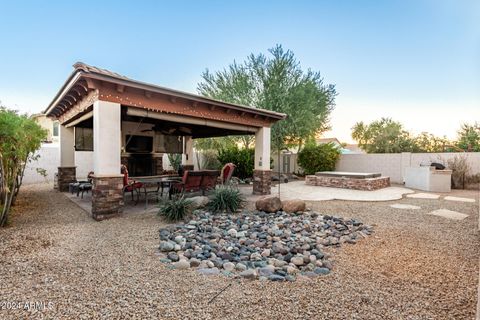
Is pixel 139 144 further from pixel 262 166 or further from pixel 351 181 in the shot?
pixel 351 181

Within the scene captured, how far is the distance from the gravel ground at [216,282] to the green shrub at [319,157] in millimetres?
10917

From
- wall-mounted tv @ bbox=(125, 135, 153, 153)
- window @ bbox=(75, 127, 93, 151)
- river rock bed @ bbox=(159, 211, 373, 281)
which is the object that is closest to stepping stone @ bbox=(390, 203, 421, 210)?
river rock bed @ bbox=(159, 211, 373, 281)

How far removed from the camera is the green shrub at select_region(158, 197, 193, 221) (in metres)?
5.74

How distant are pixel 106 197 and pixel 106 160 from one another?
865 millimetres

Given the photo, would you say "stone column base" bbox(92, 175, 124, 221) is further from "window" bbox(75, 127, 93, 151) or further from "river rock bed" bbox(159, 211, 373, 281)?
"window" bbox(75, 127, 93, 151)

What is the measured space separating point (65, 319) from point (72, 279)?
89cm

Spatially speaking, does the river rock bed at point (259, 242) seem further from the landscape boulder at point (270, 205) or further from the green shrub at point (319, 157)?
the green shrub at point (319, 157)

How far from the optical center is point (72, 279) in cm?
292

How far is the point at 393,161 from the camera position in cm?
→ 1470

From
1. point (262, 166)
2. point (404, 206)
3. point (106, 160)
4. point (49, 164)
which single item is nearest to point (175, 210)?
point (106, 160)

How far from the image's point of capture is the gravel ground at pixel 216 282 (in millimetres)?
2334

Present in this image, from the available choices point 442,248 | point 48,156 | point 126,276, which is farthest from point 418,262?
point 48,156

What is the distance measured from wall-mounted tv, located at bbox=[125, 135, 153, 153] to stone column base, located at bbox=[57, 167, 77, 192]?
2.57 meters

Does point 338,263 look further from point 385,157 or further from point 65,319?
point 385,157
